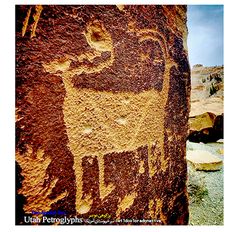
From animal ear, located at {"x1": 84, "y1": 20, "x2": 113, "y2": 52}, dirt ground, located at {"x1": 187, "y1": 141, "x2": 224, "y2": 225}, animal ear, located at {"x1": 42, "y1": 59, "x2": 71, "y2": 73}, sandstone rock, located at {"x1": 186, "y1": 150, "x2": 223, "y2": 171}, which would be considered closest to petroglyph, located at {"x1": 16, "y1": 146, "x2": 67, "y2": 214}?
animal ear, located at {"x1": 42, "y1": 59, "x2": 71, "y2": 73}

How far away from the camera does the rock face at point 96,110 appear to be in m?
0.57

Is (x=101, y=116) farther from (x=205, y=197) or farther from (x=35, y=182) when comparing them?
(x=205, y=197)

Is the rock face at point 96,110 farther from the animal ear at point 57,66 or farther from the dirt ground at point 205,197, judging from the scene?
the dirt ground at point 205,197

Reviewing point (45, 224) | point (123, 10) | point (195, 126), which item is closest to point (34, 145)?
point (45, 224)

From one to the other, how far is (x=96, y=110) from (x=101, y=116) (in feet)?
0.09

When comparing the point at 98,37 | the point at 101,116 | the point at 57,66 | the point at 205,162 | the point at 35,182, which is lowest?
the point at 205,162

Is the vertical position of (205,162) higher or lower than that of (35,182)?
lower

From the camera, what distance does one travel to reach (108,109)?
2.33ft

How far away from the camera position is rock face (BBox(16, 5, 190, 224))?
571 mm

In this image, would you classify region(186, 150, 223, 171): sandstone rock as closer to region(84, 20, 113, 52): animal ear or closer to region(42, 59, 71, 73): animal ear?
region(84, 20, 113, 52): animal ear

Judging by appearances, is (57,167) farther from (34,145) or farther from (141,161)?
(141,161)

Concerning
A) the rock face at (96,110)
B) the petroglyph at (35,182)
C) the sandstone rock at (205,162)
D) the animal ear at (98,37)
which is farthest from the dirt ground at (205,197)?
the animal ear at (98,37)

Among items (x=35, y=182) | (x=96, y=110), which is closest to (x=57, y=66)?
(x=96, y=110)

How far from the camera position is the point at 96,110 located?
2.23 feet
